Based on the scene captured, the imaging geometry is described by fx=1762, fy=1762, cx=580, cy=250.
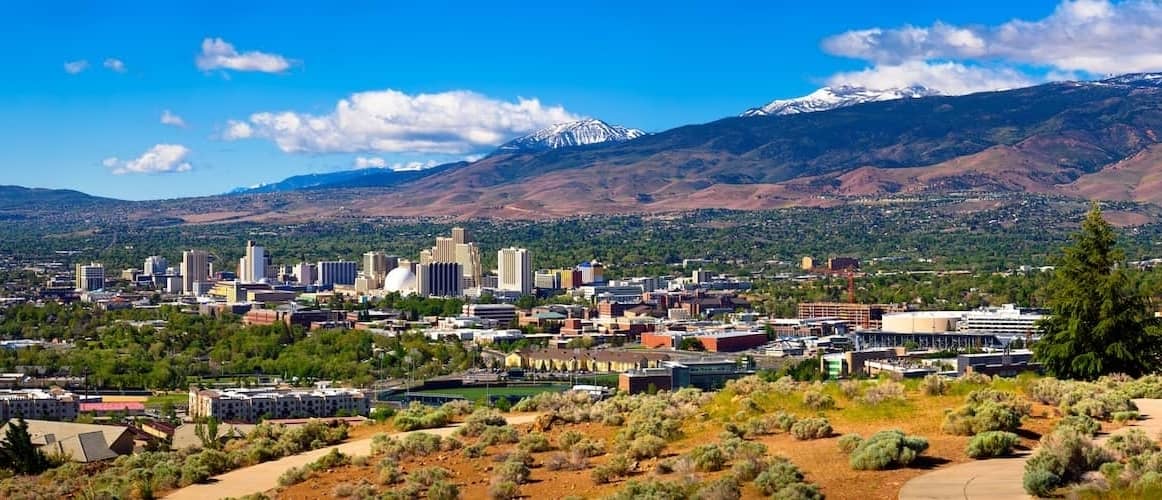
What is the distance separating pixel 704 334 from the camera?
115312 millimetres

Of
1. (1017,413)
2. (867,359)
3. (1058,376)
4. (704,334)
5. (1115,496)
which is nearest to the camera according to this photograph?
(1115,496)

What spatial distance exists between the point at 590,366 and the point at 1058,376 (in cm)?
7153

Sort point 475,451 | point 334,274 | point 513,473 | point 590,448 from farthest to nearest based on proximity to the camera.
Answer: point 334,274
point 475,451
point 590,448
point 513,473

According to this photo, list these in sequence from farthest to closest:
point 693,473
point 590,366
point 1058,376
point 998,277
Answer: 1. point 998,277
2. point 590,366
3. point 1058,376
4. point 693,473

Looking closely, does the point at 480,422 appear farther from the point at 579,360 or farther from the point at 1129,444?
the point at 579,360

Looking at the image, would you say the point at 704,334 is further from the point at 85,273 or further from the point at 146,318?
the point at 85,273

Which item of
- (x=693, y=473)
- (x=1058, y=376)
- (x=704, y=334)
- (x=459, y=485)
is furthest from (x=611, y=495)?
(x=704, y=334)

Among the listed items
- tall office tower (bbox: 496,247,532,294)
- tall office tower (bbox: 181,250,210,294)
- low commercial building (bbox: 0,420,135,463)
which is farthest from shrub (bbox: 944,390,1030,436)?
tall office tower (bbox: 181,250,210,294)

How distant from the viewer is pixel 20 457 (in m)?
28.3

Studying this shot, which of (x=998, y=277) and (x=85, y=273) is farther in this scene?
(x=85, y=273)

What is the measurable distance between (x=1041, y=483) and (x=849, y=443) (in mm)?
3621

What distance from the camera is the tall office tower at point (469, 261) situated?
188125 mm

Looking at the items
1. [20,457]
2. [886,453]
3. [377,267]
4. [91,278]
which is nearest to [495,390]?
[20,457]

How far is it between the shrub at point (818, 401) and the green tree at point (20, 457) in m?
12.3
